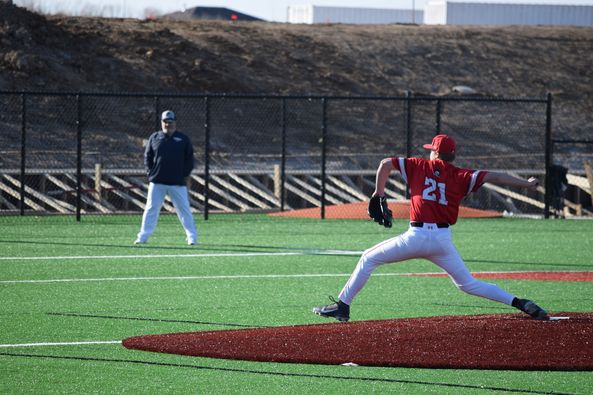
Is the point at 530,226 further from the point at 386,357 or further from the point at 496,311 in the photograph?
the point at 386,357

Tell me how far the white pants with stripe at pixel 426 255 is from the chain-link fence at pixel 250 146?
44.7ft

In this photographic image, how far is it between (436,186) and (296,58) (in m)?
41.4

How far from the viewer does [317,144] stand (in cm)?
4378

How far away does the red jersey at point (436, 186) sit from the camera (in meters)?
10.7

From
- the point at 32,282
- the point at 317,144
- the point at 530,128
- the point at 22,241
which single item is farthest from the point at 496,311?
the point at 530,128

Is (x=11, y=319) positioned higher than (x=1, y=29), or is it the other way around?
(x=1, y=29)

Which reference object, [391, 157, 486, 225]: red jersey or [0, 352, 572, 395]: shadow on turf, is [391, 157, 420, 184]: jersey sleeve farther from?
[0, 352, 572, 395]: shadow on turf

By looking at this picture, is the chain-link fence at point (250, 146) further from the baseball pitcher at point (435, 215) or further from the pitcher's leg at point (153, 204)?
the baseball pitcher at point (435, 215)

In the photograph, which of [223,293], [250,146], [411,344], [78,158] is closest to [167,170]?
[223,293]

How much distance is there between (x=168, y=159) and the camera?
746 inches

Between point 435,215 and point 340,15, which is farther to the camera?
point 340,15

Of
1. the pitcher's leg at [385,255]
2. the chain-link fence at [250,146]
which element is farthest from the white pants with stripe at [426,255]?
the chain-link fence at [250,146]

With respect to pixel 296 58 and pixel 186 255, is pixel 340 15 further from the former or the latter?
pixel 186 255

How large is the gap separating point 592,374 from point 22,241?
13.3m
